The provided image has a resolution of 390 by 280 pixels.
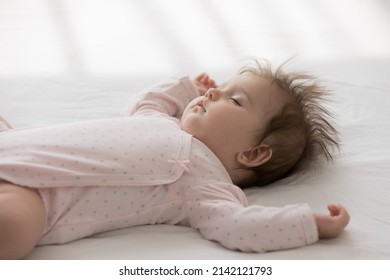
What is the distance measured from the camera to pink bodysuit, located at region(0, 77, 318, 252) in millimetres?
1191

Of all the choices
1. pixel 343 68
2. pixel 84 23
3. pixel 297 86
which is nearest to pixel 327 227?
pixel 297 86

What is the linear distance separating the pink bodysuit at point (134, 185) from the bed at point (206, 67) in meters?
0.03

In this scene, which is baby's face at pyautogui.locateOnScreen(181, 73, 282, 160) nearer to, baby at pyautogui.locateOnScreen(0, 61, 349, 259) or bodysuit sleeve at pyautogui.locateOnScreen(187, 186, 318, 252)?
baby at pyautogui.locateOnScreen(0, 61, 349, 259)

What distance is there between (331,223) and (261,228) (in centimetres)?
14

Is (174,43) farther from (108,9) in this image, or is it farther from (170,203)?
(170,203)

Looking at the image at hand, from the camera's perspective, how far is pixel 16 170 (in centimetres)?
121

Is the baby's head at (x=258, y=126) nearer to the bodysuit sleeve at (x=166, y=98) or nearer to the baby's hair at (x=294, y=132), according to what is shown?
the baby's hair at (x=294, y=132)

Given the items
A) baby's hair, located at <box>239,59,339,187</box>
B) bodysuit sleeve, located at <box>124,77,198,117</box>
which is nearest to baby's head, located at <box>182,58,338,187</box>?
baby's hair, located at <box>239,59,339,187</box>

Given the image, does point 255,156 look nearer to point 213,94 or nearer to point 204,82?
point 213,94

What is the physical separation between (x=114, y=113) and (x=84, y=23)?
64cm

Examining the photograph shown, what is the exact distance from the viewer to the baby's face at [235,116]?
4.62ft

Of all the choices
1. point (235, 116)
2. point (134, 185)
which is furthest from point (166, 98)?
point (134, 185)

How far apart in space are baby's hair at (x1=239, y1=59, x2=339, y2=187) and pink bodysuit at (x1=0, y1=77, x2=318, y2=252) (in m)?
0.12

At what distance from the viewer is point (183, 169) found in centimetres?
131
